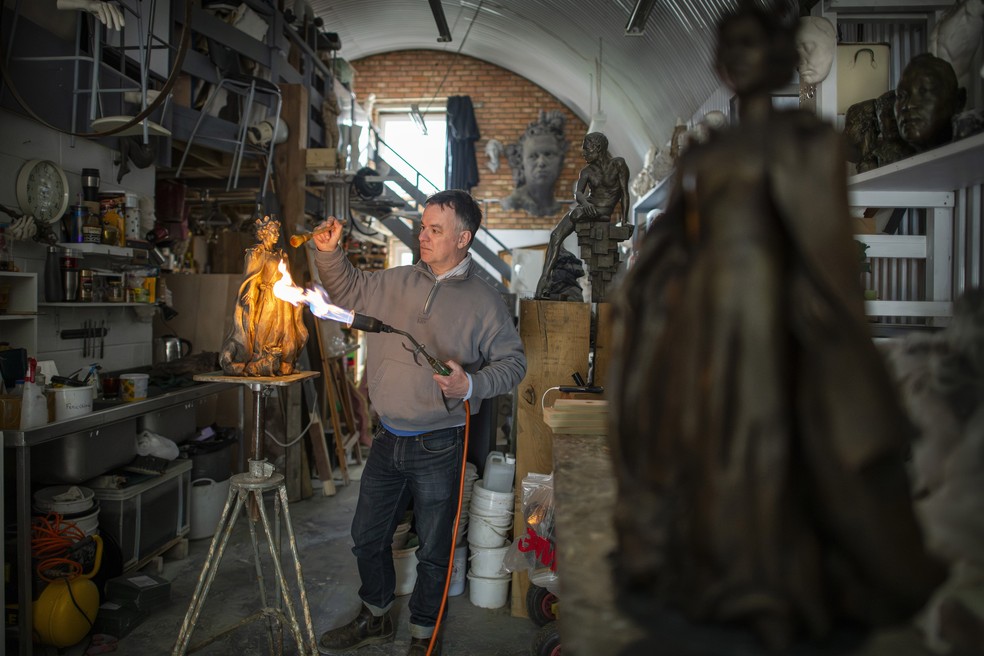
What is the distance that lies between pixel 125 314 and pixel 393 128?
8.25 meters

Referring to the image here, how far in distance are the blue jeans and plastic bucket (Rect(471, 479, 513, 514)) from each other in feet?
1.99

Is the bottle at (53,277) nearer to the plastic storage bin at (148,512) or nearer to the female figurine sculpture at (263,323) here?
the plastic storage bin at (148,512)

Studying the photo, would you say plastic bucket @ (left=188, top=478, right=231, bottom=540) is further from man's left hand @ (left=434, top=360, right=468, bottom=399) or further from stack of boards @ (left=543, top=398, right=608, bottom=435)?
stack of boards @ (left=543, top=398, right=608, bottom=435)

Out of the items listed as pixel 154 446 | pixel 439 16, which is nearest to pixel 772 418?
pixel 154 446

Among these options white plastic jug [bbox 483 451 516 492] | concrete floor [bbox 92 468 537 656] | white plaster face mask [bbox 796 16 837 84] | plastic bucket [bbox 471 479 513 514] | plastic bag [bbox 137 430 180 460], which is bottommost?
concrete floor [bbox 92 468 537 656]

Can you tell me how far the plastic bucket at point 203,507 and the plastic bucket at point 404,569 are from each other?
1.50 metres

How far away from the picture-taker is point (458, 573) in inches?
156

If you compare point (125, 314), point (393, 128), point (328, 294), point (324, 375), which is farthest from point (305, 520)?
point (393, 128)

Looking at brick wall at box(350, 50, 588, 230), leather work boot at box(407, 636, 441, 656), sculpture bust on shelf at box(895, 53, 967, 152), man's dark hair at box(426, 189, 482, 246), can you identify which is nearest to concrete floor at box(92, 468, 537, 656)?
leather work boot at box(407, 636, 441, 656)

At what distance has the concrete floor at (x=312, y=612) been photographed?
331 centimetres

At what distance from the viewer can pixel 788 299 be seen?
0.95 meters

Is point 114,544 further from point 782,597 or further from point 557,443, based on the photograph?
point 782,597

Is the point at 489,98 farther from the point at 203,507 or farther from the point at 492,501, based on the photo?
the point at 492,501

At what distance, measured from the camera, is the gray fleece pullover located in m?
3.02
